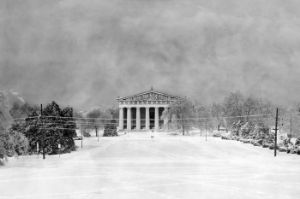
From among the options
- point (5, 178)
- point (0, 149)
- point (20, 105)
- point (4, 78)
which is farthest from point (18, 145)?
point (20, 105)

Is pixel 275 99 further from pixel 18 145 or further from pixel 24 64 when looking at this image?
pixel 18 145

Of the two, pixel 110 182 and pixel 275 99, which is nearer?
pixel 110 182

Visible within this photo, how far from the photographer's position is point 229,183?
30203mm

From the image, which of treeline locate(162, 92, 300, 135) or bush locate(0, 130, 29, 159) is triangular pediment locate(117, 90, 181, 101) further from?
bush locate(0, 130, 29, 159)

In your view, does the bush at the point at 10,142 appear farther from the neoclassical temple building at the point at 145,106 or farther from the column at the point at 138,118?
the column at the point at 138,118

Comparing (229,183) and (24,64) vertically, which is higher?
(24,64)

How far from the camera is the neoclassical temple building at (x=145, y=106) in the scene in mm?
159000

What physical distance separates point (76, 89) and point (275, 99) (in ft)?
228

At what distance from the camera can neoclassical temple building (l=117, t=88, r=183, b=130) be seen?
159 metres

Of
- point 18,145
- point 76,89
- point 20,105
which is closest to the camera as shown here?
point 18,145

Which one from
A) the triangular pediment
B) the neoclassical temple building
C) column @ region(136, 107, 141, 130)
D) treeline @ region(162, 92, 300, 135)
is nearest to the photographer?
treeline @ region(162, 92, 300, 135)

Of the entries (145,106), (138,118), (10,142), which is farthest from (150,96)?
(10,142)

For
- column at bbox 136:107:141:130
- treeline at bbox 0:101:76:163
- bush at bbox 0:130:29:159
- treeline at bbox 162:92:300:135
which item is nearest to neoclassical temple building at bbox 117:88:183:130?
column at bbox 136:107:141:130

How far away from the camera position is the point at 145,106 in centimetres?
16100
